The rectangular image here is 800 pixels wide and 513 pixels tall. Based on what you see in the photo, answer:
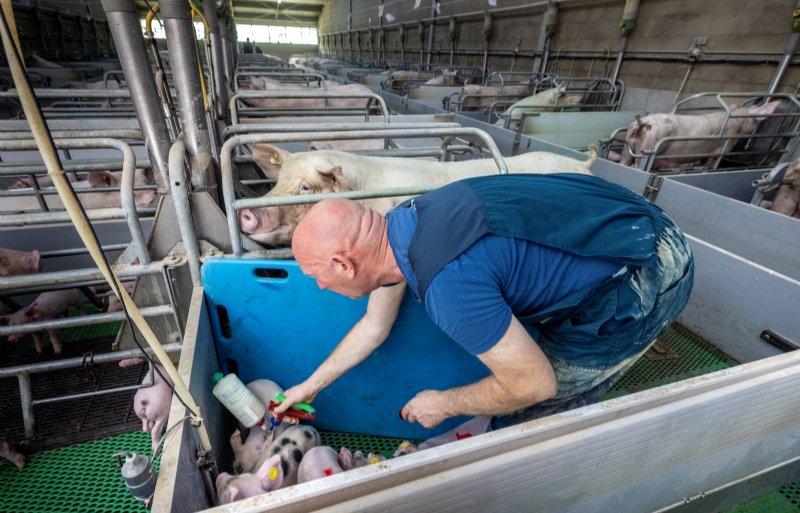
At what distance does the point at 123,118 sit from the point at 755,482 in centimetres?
667

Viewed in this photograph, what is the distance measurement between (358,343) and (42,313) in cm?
247

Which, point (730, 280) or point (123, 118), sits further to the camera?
point (123, 118)

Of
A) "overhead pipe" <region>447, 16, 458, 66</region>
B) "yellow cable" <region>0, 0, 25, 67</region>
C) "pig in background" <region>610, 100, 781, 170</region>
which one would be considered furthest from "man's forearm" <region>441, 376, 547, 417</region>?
"overhead pipe" <region>447, 16, 458, 66</region>

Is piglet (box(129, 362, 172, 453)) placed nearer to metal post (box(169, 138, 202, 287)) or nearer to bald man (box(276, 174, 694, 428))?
metal post (box(169, 138, 202, 287))

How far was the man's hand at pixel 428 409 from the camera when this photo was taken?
5.24ft

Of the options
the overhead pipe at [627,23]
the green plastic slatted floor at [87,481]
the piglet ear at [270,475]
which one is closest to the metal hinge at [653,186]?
the green plastic slatted floor at [87,481]

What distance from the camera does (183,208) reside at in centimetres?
176

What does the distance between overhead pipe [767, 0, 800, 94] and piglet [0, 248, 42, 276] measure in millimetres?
8785

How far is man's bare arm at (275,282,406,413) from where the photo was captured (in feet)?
5.66

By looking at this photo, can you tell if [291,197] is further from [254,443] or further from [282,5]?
[282,5]

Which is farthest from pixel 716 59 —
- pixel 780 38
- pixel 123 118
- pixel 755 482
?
pixel 123 118

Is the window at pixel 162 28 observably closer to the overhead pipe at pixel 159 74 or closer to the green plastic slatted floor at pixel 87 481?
the overhead pipe at pixel 159 74

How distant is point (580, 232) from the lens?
129 cm

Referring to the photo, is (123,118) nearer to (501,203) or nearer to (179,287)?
(179,287)
